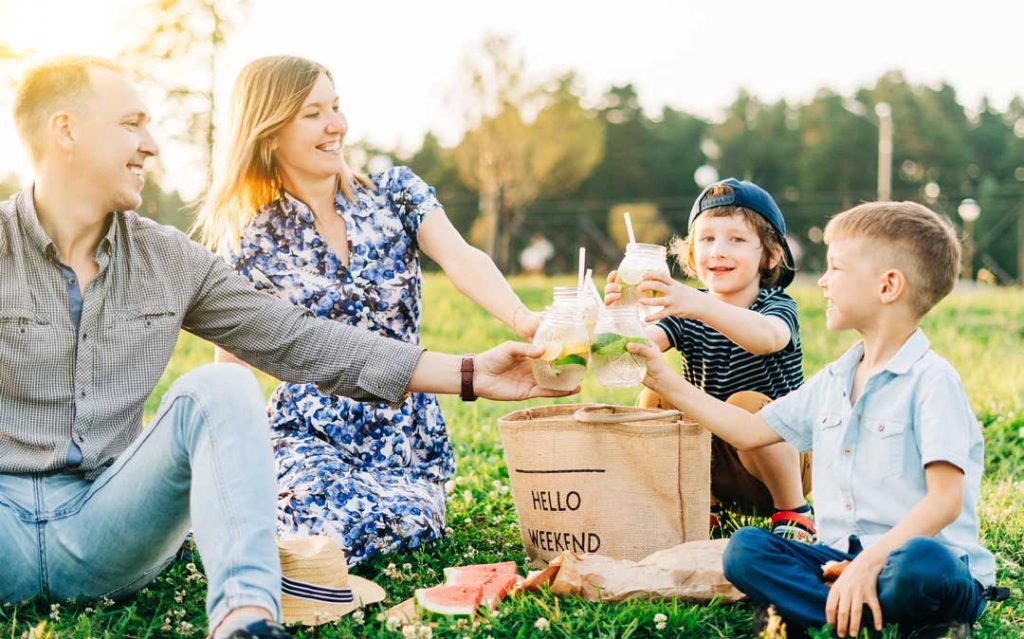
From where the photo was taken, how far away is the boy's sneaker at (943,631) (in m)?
2.82

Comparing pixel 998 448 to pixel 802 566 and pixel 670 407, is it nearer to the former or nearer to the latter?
pixel 670 407

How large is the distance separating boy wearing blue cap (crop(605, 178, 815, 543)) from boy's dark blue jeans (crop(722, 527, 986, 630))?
34.5 inches

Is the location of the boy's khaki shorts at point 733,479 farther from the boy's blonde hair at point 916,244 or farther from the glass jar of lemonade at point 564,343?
the boy's blonde hair at point 916,244

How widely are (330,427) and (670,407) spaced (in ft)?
4.04

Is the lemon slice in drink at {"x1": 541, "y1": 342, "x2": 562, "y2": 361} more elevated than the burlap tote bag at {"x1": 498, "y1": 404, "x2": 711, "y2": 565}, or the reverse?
the lemon slice in drink at {"x1": 541, "y1": 342, "x2": 562, "y2": 361}

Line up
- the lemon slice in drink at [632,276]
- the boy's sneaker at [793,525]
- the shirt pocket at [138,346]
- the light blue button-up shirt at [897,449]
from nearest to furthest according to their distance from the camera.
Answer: the light blue button-up shirt at [897,449] < the shirt pocket at [138,346] < the lemon slice in drink at [632,276] < the boy's sneaker at [793,525]

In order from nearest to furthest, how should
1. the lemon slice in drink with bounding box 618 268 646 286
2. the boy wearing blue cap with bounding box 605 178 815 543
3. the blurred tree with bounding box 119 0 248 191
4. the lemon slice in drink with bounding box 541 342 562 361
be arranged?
the lemon slice in drink with bounding box 541 342 562 361
the lemon slice in drink with bounding box 618 268 646 286
the boy wearing blue cap with bounding box 605 178 815 543
the blurred tree with bounding box 119 0 248 191

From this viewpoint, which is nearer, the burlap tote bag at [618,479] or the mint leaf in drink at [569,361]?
the mint leaf in drink at [569,361]

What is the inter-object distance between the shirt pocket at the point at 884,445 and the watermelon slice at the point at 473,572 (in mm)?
1189

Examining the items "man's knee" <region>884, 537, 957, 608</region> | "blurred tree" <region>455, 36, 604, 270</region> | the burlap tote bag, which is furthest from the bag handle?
"blurred tree" <region>455, 36, 604, 270</region>

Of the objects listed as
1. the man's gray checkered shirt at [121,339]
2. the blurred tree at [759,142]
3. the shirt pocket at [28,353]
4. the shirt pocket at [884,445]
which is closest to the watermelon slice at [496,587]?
the man's gray checkered shirt at [121,339]

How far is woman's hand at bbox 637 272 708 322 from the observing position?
3.48m

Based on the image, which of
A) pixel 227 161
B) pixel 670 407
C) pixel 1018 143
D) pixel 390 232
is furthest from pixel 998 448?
pixel 1018 143

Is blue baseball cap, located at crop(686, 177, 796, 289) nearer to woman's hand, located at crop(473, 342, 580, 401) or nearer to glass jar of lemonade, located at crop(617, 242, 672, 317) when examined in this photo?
glass jar of lemonade, located at crop(617, 242, 672, 317)
